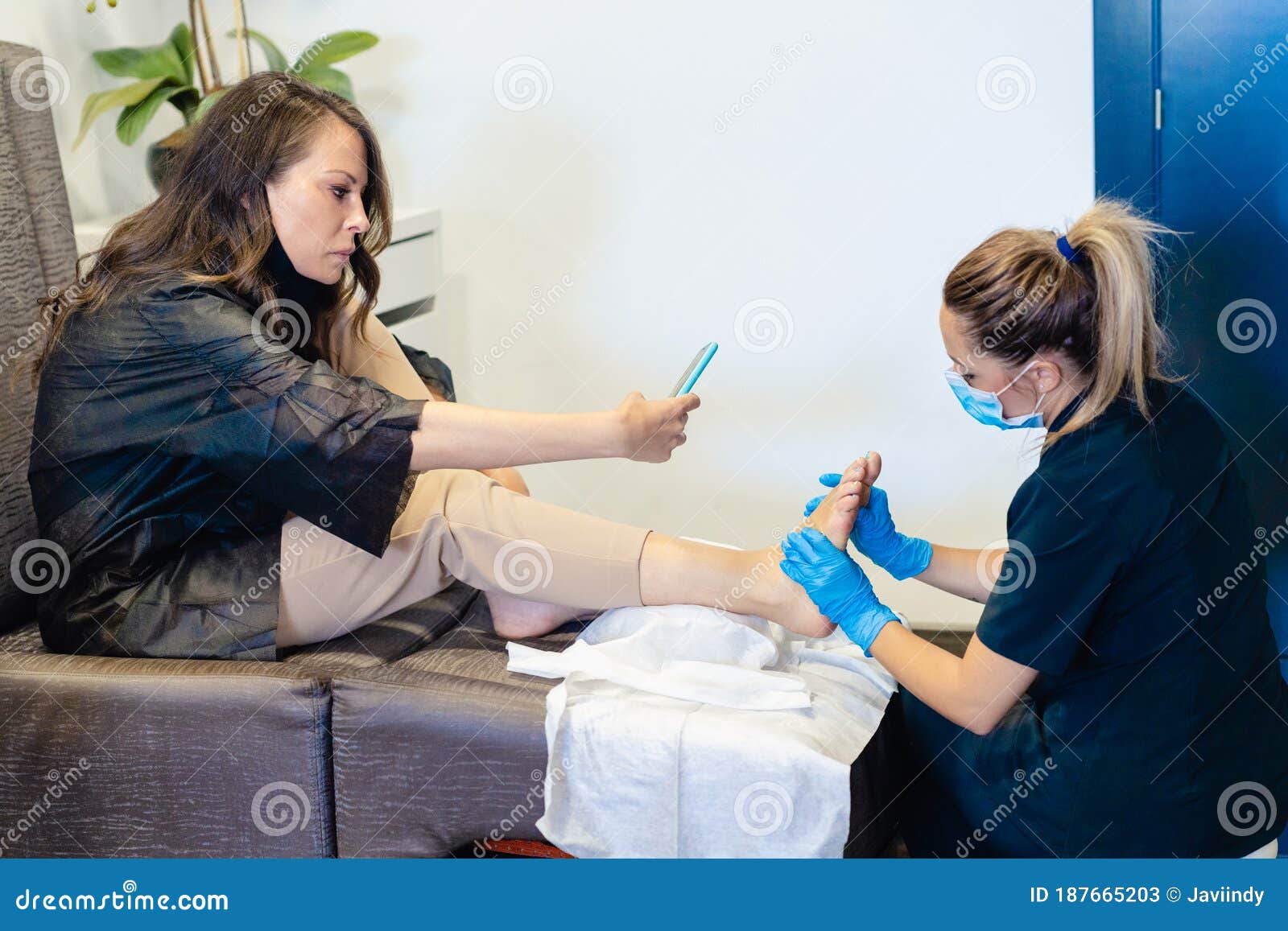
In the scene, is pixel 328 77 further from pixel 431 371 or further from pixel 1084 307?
pixel 1084 307

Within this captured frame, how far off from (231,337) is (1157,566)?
101 centimetres

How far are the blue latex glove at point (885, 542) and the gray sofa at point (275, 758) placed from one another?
18cm

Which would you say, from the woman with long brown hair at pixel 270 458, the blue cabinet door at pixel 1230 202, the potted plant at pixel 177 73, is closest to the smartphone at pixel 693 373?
the woman with long brown hair at pixel 270 458

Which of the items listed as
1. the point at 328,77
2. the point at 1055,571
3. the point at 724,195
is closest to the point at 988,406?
the point at 1055,571

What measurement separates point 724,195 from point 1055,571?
1392 mm

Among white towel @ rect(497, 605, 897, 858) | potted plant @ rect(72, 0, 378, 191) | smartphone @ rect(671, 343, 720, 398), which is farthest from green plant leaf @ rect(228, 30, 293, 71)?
white towel @ rect(497, 605, 897, 858)

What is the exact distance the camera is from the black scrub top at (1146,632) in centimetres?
124

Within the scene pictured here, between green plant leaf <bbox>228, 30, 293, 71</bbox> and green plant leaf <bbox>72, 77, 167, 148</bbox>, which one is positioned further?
green plant leaf <bbox>228, 30, 293, 71</bbox>

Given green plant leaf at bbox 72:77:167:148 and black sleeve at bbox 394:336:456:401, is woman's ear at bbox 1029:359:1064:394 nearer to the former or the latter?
black sleeve at bbox 394:336:456:401

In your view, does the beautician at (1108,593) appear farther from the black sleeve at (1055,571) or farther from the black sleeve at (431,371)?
the black sleeve at (431,371)

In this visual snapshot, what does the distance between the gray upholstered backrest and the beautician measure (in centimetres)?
114

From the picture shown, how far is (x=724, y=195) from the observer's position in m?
2.48

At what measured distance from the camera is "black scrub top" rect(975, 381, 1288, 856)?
1.24 meters
